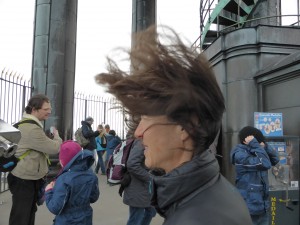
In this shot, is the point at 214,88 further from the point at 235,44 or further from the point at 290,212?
the point at 235,44

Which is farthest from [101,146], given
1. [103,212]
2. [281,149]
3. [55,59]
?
[281,149]

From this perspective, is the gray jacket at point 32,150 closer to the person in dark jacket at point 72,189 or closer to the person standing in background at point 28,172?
the person standing in background at point 28,172

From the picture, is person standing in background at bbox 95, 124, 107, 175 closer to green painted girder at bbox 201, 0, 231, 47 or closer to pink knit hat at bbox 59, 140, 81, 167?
green painted girder at bbox 201, 0, 231, 47

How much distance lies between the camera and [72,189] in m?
3.10

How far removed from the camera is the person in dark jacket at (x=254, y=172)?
392 cm

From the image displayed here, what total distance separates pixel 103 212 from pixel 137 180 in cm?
246

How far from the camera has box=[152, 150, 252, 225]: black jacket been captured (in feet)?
3.30

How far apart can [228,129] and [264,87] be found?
1168 mm

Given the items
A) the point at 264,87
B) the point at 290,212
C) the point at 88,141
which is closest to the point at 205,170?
the point at 290,212

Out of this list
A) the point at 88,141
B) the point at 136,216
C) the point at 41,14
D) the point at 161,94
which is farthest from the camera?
the point at 88,141

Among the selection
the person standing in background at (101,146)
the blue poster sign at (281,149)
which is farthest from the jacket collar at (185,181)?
the person standing in background at (101,146)

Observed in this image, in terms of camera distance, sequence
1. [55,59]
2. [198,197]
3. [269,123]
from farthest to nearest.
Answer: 1. [55,59]
2. [269,123]
3. [198,197]

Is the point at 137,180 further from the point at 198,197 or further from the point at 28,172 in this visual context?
the point at 198,197

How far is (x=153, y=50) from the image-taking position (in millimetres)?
1154
